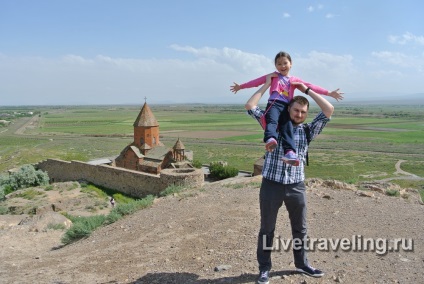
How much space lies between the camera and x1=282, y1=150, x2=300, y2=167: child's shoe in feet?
10.5

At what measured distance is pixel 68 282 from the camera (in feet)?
14.0

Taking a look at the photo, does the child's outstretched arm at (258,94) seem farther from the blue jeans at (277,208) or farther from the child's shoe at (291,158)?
the blue jeans at (277,208)

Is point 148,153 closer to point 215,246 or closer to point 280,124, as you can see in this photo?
point 215,246

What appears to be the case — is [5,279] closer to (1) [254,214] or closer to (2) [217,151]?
(1) [254,214]

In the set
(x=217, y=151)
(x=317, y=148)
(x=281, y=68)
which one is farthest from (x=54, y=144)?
(x=281, y=68)

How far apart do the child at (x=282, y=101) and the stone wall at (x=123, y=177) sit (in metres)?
11.2

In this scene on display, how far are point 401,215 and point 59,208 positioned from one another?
554 inches

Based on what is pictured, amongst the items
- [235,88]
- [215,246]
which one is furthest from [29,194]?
[235,88]

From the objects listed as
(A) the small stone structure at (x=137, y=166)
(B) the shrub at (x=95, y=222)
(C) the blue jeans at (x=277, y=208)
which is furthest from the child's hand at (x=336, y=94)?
(A) the small stone structure at (x=137, y=166)

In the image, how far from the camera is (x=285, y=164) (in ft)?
11.5

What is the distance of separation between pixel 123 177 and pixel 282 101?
1799 centimetres

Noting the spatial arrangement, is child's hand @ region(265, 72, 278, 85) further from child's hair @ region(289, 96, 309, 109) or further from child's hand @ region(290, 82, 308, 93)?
child's hair @ region(289, 96, 309, 109)

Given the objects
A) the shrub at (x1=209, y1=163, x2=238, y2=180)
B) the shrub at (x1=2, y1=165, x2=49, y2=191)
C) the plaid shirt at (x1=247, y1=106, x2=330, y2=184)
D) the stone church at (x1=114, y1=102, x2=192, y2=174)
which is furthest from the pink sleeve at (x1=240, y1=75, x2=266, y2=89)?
the shrub at (x1=2, y1=165, x2=49, y2=191)

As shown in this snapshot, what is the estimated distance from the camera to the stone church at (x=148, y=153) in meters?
24.0
